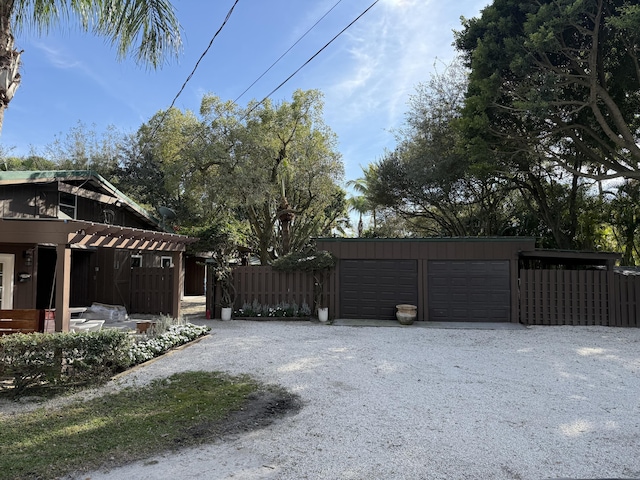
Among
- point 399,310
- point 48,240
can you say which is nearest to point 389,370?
point 399,310

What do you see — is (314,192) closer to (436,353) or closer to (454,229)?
(454,229)

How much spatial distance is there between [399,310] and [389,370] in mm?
5093

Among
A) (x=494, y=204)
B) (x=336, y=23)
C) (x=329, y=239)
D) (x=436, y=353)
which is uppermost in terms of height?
(x=336, y=23)

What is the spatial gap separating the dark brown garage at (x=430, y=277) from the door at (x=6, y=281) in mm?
7647

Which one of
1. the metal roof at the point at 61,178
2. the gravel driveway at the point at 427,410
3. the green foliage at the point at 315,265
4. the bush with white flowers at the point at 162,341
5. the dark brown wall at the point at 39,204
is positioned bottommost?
the gravel driveway at the point at 427,410

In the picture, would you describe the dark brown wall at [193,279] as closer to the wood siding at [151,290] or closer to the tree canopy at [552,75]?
the wood siding at [151,290]

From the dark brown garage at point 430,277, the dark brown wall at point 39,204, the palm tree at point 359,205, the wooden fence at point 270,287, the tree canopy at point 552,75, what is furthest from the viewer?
the palm tree at point 359,205

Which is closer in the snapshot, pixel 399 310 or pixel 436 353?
pixel 436 353

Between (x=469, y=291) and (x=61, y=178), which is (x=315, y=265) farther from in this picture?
(x=61, y=178)

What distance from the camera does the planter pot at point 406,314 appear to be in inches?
432

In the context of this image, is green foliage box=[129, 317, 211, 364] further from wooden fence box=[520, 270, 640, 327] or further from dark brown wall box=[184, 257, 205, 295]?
dark brown wall box=[184, 257, 205, 295]

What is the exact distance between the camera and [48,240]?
20.3 feet


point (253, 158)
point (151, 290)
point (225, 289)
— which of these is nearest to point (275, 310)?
point (225, 289)

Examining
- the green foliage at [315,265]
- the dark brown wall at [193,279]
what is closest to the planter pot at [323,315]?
the green foliage at [315,265]
